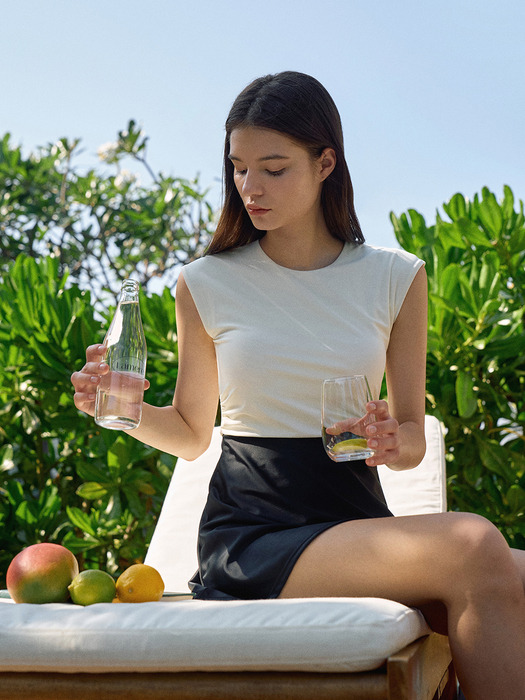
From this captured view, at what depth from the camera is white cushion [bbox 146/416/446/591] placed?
2357 mm

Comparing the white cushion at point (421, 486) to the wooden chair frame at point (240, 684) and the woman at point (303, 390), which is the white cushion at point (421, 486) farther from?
the wooden chair frame at point (240, 684)

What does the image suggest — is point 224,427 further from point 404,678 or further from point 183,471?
point 404,678

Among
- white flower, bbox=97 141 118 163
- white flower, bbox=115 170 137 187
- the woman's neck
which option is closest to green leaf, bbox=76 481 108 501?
the woman's neck

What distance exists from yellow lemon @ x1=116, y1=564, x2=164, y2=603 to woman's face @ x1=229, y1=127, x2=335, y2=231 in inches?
33.8

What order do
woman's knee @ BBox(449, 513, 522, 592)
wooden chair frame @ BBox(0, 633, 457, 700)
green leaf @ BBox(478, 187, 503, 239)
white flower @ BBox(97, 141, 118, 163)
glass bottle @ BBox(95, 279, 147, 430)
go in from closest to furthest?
wooden chair frame @ BBox(0, 633, 457, 700) < woman's knee @ BBox(449, 513, 522, 592) < glass bottle @ BBox(95, 279, 147, 430) < green leaf @ BBox(478, 187, 503, 239) < white flower @ BBox(97, 141, 118, 163)

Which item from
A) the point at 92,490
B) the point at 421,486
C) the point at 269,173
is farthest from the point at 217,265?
the point at 92,490

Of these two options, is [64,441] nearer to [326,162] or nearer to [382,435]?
[326,162]

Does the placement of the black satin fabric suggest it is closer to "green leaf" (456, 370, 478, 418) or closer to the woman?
the woman

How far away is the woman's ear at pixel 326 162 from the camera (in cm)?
207

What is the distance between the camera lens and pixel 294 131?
196 centimetres

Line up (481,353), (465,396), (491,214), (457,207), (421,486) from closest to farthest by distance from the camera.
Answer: (421,486)
(465,396)
(481,353)
(491,214)
(457,207)

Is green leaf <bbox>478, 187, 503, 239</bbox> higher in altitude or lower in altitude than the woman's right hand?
higher

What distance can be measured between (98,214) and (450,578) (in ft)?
16.8

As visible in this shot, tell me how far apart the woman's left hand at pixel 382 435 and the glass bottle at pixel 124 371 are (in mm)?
543
